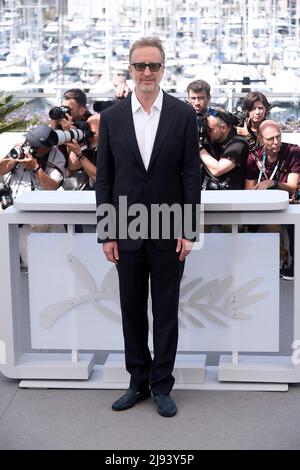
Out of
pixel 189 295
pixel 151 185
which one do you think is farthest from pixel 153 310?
pixel 151 185

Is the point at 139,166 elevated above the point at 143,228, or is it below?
above

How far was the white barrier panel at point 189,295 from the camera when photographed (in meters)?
5.08

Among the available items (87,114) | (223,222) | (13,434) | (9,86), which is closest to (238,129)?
(87,114)

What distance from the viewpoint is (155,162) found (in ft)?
15.0

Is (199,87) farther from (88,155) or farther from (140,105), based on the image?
(140,105)

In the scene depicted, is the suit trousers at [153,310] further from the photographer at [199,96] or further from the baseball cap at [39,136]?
the photographer at [199,96]

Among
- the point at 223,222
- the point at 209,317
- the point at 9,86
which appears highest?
the point at 223,222

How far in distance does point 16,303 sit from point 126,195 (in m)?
1.04

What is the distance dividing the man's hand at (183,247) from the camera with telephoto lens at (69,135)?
104 inches

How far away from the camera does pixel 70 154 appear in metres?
7.64

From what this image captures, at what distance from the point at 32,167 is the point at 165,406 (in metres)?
3.30

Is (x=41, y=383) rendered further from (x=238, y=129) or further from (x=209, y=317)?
(x=238, y=129)

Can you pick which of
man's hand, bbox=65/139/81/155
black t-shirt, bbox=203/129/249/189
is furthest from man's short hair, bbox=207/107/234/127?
man's hand, bbox=65/139/81/155

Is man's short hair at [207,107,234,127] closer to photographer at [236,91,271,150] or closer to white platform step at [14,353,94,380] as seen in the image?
photographer at [236,91,271,150]
